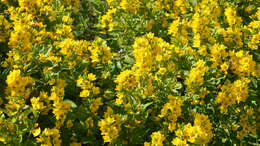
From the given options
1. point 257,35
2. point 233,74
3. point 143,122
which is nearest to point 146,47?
point 143,122

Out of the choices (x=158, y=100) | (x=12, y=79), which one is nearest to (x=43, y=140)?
(x=12, y=79)

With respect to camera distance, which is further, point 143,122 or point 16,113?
point 143,122

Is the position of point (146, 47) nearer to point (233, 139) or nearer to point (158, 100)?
point (158, 100)

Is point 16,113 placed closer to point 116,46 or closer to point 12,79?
point 12,79

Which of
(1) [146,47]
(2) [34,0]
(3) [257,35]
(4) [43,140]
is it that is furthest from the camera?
(2) [34,0]

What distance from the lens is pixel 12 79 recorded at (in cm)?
235

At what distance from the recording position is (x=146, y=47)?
9.66ft

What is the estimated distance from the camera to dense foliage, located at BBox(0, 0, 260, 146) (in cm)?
242

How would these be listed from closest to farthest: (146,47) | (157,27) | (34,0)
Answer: (146,47) → (34,0) → (157,27)

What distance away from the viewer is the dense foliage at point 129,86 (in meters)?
2.42

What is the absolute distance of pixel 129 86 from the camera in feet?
8.49

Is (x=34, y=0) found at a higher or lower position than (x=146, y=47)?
higher

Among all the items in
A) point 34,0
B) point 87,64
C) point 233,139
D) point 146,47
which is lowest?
point 233,139

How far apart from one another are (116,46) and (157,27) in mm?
608
